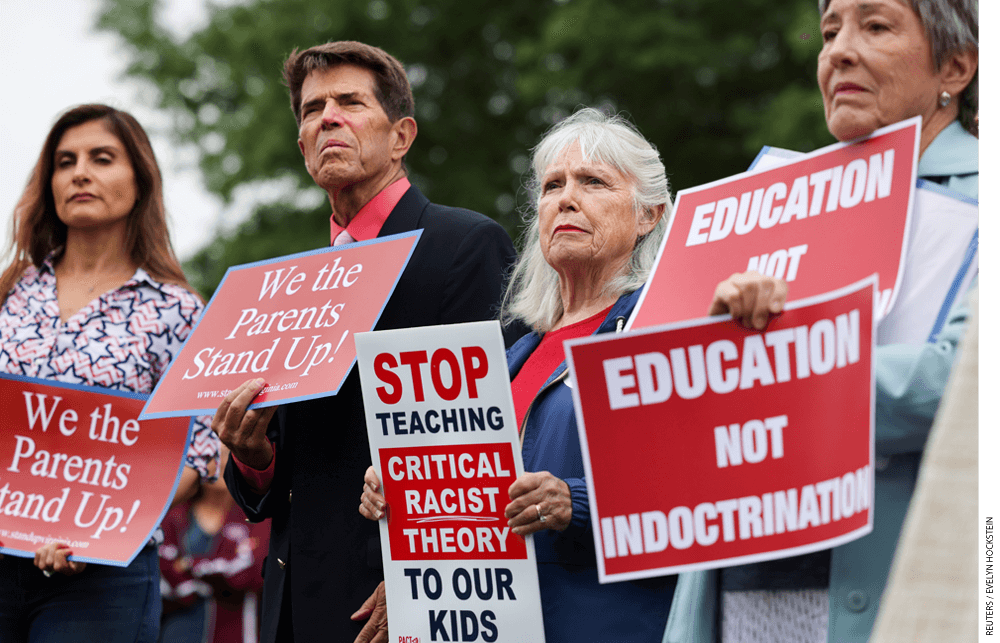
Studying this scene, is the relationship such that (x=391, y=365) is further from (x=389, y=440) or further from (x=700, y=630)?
(x=700, y=630)

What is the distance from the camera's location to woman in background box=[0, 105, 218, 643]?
333 centimetres

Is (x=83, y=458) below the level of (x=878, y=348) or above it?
above

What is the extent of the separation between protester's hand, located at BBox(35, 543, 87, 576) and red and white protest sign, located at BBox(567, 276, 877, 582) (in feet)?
6.81

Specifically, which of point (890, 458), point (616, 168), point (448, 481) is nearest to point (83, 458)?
point (448, 481)

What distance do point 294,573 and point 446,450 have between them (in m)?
0.86

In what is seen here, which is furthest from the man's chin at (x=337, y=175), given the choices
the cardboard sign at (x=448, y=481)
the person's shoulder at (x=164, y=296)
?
the cardboard sign at (x=448, y=481)

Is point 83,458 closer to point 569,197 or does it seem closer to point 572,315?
point 572,315

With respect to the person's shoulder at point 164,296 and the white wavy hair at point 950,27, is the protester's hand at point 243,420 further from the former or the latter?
the white wavy hair at point 950,27

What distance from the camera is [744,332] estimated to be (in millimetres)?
1892

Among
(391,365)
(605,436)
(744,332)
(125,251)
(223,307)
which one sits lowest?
(605,436)

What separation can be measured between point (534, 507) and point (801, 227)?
0.83 metres

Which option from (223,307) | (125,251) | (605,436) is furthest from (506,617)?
(125,251)

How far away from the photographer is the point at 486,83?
14578mm

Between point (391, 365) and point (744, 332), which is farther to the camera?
point (391, 365)
